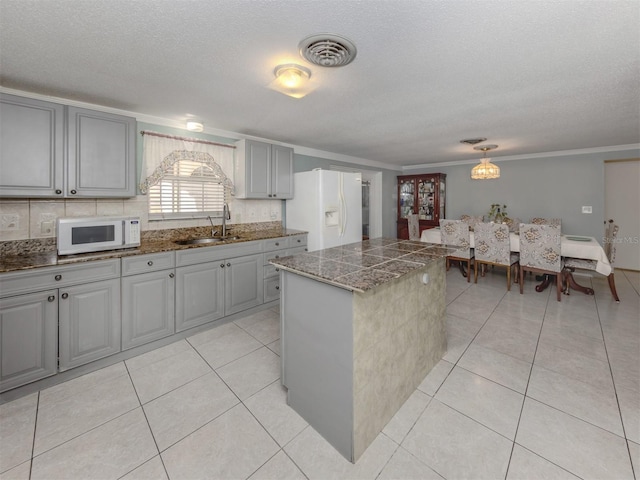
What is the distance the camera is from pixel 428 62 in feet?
5.96

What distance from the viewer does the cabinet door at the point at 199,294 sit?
104 inches

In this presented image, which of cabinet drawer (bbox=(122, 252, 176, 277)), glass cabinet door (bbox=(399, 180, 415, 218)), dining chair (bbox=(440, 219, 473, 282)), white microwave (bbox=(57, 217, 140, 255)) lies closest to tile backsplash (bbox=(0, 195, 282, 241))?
white microwave (bbox=(57, 217, 140, 255))

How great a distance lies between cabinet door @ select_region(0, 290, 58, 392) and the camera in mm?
1819

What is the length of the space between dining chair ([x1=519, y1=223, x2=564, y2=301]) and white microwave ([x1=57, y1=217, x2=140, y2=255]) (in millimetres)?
4600

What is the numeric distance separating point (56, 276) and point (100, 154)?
1.07 metres

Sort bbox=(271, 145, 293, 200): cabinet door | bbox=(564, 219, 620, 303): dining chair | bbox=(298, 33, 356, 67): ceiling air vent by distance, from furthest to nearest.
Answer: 1. bbox=(271, 145, 293, 200): cabinet door
2. bbox=(564, 219, 620, 303): dining chair
3. bbox=(298, 33, 356, 67): ceiling air vent

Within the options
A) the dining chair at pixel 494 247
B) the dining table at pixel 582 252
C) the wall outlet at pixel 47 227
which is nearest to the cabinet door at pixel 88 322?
the wall outlet at pixel 47 227

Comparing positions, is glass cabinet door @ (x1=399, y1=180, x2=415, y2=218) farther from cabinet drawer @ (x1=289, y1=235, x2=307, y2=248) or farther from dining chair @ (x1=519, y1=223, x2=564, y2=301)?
cabinet drawer @ (x1=289, y1=235, x2=307, y2=248)

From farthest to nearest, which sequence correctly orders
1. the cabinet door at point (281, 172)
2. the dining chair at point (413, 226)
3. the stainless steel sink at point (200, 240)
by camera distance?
the dining chair at point (413, 226) → the cabinet door at point (281, 172) → the stainless steel sink at point (200, 240)

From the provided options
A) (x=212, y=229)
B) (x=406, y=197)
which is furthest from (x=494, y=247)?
(x=212, y=229)

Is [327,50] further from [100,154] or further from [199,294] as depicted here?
[199,294]

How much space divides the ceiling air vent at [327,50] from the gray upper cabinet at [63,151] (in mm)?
1855

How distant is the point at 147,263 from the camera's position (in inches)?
94.3

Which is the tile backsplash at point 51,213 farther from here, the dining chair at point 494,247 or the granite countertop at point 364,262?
the dining chair at point 494,247
